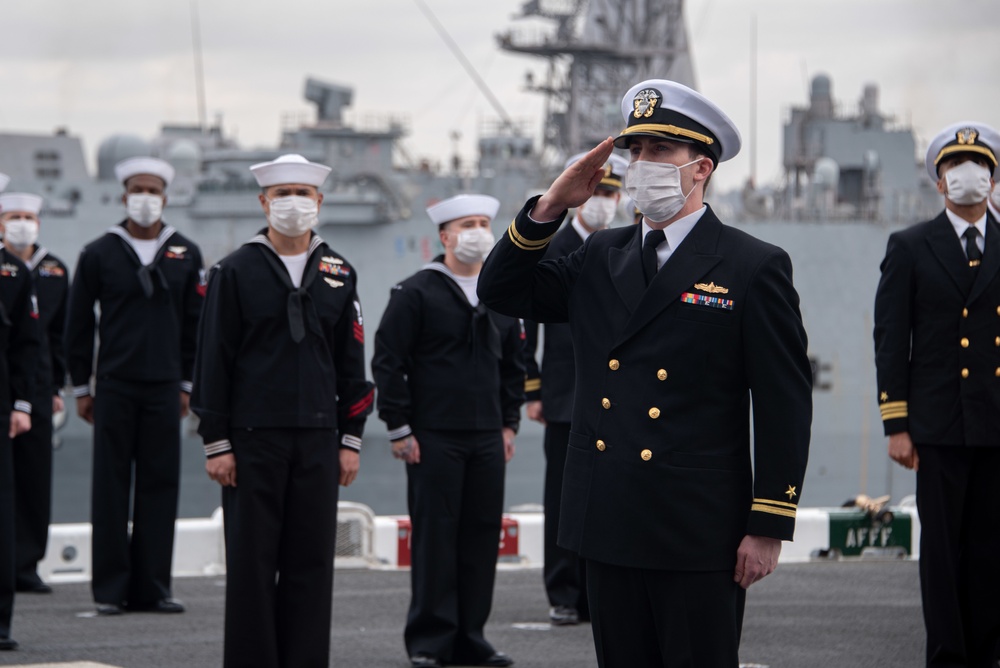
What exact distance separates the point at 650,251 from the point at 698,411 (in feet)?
1.26

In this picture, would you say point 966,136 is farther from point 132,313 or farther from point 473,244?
point 132,313

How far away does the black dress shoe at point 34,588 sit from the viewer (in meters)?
6.98

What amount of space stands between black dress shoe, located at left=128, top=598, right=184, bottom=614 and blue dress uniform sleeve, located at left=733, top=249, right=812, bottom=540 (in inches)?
158

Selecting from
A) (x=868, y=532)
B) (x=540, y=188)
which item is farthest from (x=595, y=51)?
(x=868, y=532)

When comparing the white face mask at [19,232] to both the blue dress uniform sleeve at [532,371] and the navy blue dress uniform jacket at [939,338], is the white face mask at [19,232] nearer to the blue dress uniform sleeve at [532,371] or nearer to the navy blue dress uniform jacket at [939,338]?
the blue dress uniform sleeve at [532,371]

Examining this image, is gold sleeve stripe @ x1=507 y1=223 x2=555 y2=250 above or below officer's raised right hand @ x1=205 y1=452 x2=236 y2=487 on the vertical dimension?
above

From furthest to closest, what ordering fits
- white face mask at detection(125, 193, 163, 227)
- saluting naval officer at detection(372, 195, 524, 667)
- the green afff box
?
the green afff box, white face mask at detection(125, 193, 163, 227), saluting naval officer at detection(372, 195, 524, 667)

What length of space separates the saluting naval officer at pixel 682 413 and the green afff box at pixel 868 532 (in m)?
5.42

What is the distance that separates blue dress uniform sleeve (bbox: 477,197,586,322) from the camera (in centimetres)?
316

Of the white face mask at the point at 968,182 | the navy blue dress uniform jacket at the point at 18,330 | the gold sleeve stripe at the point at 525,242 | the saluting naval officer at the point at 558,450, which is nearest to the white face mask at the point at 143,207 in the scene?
the navy blue dress uniform jacket at the point at 18,330

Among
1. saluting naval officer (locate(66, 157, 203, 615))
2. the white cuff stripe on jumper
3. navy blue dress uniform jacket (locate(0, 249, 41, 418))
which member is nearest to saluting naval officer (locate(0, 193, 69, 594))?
saluting naval officer (locate(66, 157, 203, 615))

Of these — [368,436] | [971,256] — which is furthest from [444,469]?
[368,436]

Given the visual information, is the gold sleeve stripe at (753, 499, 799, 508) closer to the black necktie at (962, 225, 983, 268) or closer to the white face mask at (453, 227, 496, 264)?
the black necktie at (962, 225, 983, 268)

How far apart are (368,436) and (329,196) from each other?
12.7 feet
